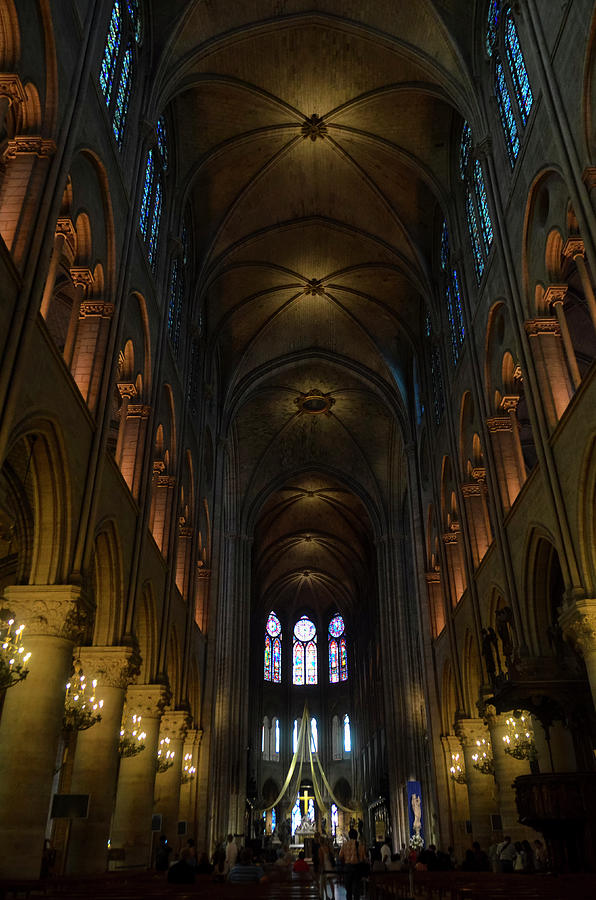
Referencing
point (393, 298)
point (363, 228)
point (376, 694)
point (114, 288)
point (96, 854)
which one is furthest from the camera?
point (376, 694)

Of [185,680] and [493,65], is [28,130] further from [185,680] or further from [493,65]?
[185,680]

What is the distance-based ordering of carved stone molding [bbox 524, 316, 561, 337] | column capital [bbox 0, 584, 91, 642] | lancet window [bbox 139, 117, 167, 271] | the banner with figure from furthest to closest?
the banner with figure < lancet window [bbox 139, 117, 167, 271] < carved stone molding [bbox 524, 316, 561, 337] < column capital [bbox 0, 584, 91, 642]

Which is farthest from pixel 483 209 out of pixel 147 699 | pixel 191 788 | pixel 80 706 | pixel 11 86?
pixel 191 788

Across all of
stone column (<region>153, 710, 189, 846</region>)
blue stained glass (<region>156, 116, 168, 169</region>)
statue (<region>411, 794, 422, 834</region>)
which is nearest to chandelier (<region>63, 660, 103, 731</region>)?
stone column (<region>153, 710, 189, 846</region>)

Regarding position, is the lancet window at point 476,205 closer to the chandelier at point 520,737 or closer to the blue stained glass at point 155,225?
the blue stained glass at point 155,225

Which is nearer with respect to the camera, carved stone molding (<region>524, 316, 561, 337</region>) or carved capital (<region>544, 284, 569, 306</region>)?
carved capital (<region>544, 284, 569, 306</region>)

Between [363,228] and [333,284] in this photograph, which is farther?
[333,284]

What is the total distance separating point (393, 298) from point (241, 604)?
53.6 feet

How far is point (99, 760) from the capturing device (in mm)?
13094

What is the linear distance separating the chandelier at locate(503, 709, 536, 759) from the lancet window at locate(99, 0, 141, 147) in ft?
47.1

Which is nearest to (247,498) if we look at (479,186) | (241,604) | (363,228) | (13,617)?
(241,604)

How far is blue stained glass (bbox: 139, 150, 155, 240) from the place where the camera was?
57.0 ft

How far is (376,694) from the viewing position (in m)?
42.2

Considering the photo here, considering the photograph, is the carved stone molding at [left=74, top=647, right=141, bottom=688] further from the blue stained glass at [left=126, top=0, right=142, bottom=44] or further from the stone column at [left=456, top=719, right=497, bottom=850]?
the blue stained glass at [left=126, top=0, right=142, bottom=44]
